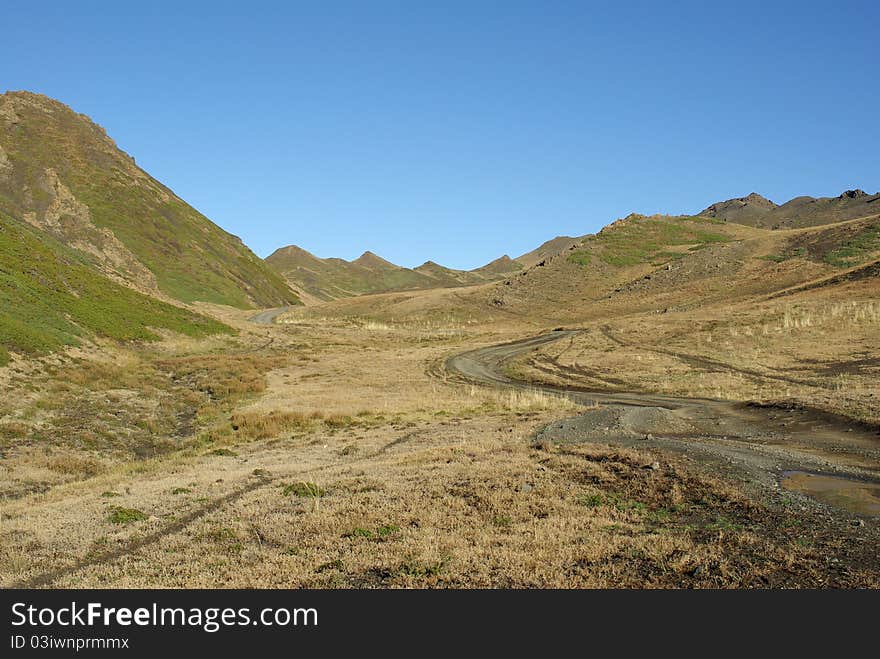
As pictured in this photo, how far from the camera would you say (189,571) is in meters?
11.5

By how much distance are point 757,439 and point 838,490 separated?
10.1 meters

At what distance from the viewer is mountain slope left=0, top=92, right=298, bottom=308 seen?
123812 millimetres

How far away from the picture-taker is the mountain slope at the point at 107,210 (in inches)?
4875

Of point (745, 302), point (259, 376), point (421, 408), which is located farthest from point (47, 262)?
point (745, 302)

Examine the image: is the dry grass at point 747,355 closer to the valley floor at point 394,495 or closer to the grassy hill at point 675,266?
the valley floor at point 394,495

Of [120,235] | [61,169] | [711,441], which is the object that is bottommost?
[711,441]

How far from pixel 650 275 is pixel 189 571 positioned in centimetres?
11452

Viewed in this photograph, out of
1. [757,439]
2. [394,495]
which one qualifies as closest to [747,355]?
[757,439]

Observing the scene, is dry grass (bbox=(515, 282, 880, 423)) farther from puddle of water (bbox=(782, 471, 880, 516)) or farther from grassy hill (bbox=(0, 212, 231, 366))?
grassy hill (bbox=(0, 212, 231, 366))

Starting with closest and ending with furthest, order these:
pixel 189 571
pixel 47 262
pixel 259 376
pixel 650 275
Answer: pixel 189 571
pixel 259 376
pixel 47 262
pixel 650 275

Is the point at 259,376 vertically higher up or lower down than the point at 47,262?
lower down

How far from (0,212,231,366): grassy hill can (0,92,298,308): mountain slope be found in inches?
1012

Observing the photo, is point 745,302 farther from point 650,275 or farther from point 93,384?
point 93,384

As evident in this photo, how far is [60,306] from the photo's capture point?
5769cm
